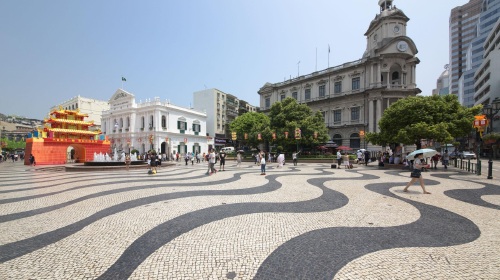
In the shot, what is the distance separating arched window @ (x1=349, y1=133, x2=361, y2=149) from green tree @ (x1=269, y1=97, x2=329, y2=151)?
12272 millimetres

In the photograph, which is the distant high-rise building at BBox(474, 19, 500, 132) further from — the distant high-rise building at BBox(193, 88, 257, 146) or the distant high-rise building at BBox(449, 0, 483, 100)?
the distant high-rise building at BBox(193, 88, 257, 146)

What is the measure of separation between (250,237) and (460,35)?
437 feet

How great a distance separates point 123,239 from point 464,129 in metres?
24.3

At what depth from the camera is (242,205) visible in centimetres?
726

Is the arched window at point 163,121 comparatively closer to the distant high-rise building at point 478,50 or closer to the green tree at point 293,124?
the green tree at point 293,124

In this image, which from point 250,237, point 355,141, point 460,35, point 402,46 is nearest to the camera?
point 250,237

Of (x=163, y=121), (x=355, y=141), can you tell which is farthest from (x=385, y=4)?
(x=163, y=121)

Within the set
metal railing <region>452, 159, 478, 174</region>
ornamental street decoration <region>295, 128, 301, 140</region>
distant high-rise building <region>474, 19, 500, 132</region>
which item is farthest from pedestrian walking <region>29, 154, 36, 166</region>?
distant high-rise building <region>474, 19, 500, 132</region>

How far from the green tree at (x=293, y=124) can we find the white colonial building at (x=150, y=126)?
2122 cm

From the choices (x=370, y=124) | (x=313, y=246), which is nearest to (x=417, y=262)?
(x=313, y=246)

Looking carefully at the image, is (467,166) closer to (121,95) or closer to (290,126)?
(290,126)

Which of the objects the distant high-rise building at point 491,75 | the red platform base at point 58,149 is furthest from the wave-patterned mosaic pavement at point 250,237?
the distant high-rise building at point 491,75

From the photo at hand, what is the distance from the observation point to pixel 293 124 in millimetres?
30781

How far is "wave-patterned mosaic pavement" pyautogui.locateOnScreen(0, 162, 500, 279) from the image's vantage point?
3586 millimetres
